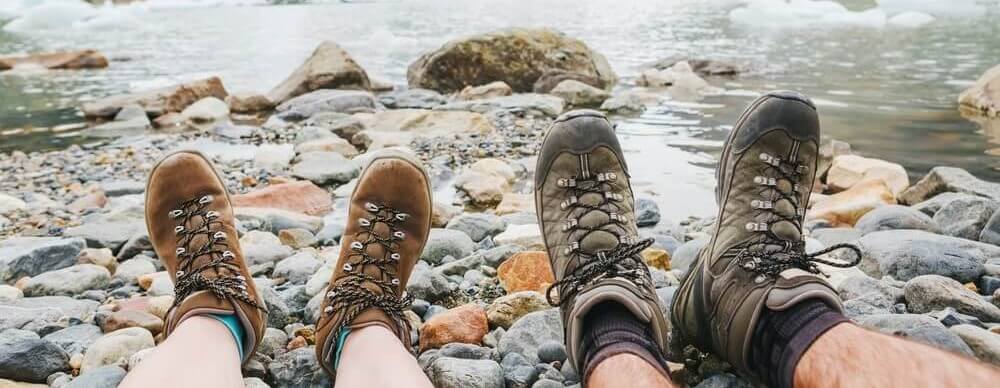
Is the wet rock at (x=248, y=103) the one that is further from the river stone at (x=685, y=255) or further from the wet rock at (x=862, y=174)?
the river stone at (x=685, y=255)

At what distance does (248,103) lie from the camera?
744 centimetres

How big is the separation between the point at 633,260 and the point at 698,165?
2.74 metres

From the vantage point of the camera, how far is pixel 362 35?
1848 cm

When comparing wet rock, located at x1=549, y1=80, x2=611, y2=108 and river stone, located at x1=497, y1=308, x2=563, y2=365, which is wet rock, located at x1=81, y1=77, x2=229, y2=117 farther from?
river stone, located at x1=497, y1=308, x2=563, y2=365

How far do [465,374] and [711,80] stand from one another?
26.8 ft

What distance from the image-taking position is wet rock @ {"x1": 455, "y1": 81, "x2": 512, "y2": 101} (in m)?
7.61

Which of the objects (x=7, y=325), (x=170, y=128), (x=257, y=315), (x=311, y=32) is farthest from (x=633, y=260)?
(x=311, y=32)

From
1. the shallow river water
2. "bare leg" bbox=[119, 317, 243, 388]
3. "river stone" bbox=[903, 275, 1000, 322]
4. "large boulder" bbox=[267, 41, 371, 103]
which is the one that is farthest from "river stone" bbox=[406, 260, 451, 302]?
"large boulder" bbox=[267, 41, 371, 103]

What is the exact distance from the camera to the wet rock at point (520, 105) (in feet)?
20.7

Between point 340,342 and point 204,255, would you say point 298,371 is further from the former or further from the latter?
point 204,255

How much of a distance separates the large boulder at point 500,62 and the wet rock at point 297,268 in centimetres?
615

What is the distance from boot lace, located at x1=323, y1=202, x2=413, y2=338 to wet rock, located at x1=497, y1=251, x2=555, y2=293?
39cm

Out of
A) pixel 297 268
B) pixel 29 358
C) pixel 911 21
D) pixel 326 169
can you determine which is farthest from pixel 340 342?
pixel 911 21

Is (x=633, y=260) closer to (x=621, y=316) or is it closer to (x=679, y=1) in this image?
(x=621, y=316)
